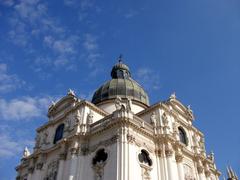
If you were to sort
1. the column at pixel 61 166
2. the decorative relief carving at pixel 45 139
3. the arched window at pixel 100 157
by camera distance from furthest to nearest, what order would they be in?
the decorative relief carving at pixel 45 139 → the column at pixel 61 166 → the arched window at pixel 100 157

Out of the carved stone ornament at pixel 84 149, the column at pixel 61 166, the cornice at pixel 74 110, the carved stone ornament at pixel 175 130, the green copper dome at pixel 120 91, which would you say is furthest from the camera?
the green copper dome at pixel 120 91

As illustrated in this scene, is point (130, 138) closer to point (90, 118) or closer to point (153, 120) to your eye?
point (153, 120)

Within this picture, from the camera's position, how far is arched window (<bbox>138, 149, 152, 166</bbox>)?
98.6 ft

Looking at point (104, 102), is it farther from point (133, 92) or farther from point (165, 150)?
point (165, 150)

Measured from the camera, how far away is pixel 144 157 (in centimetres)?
3059

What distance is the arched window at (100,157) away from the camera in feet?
97.6

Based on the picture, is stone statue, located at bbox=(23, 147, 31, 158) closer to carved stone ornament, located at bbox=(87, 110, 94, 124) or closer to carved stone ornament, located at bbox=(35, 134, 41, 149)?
carved stone ornament, located at bbox=(35, 134, 41, 149)

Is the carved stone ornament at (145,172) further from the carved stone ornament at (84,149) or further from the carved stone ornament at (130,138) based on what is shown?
the carved stone ornament at (84,149)

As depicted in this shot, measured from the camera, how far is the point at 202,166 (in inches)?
1430

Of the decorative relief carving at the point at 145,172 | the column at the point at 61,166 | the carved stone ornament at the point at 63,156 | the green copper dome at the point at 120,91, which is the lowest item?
the decorative relief carving at the point at 145,172

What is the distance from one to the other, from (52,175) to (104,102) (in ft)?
35.8

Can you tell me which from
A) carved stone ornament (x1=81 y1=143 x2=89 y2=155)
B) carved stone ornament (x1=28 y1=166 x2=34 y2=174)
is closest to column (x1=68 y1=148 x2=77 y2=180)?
carved stone ornament (x1=81 y1=143 x2=89 y2=155)

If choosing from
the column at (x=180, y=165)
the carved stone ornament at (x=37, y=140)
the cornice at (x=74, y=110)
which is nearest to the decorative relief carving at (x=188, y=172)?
the column at (x=180, y=165)

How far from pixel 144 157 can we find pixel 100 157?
13.5ft
